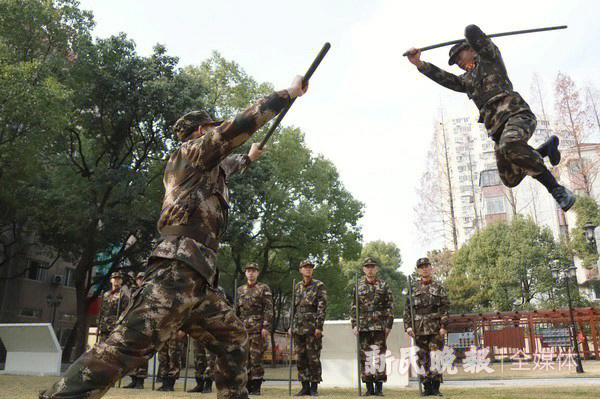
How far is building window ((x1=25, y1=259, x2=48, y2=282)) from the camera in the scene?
31297mm

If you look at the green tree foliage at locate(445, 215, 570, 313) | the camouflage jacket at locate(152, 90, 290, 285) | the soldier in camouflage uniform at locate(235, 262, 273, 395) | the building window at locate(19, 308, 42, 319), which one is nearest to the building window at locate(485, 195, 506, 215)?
the green tree foliage at locate(445, 215, 570, 313)

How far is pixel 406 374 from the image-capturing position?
11.5m

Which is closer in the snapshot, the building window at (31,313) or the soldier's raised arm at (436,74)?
the soldier's raised arm at (436,74)

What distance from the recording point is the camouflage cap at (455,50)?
18.7 ft

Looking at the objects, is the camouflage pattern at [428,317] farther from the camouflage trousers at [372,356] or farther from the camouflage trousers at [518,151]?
the camouflage trousers at [518,151]

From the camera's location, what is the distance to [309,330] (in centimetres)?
956

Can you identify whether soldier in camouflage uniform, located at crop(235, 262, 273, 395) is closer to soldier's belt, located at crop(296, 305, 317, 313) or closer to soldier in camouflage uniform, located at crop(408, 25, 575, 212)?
soldier's belt, located at crop(296, 305, 317, 313)

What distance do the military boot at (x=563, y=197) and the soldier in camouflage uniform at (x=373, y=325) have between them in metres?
4.83

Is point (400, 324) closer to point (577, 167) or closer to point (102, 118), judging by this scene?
point (102, 118)

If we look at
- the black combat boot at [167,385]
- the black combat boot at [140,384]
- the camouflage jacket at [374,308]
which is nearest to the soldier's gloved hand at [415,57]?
the camouflage jacket at [374,308]

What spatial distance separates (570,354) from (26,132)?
21.5 m

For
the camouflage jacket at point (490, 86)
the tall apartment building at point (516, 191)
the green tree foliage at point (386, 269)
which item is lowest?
the camouflage jacket at point (490, 86)

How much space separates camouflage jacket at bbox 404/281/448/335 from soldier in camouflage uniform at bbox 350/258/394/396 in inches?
16.1

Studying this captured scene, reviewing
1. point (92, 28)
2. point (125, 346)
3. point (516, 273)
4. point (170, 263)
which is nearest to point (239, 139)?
point (170, 263)
